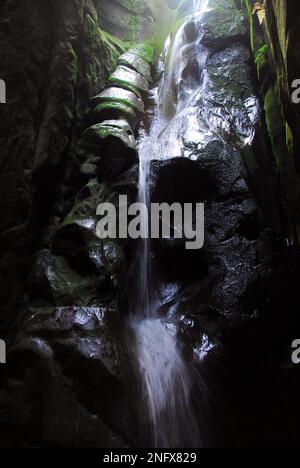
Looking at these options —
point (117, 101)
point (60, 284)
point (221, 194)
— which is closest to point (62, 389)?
point (60, 284)

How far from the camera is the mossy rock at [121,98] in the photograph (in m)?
6.89

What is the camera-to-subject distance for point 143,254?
5547 mm

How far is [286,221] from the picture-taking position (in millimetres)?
5469

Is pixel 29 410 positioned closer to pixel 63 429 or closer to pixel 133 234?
pixel 63 429

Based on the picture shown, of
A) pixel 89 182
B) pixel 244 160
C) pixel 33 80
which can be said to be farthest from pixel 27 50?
pixel 244 160

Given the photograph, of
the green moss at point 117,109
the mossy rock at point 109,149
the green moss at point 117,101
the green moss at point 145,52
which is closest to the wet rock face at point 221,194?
the mossy rock at point 109,149

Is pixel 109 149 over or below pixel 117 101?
below

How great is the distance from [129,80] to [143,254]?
16.6 ft

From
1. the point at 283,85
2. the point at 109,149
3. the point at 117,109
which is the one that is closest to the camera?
the point at 283,85

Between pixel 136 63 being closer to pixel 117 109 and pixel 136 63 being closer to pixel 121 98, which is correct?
pixel 121 98

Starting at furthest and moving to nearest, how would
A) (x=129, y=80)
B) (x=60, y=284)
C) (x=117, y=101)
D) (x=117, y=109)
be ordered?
(x=129, y=80), (x=117, y=101), (x=117, y=109), (x=60, y=284)

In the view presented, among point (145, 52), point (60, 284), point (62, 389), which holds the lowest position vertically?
point (62, 389)
